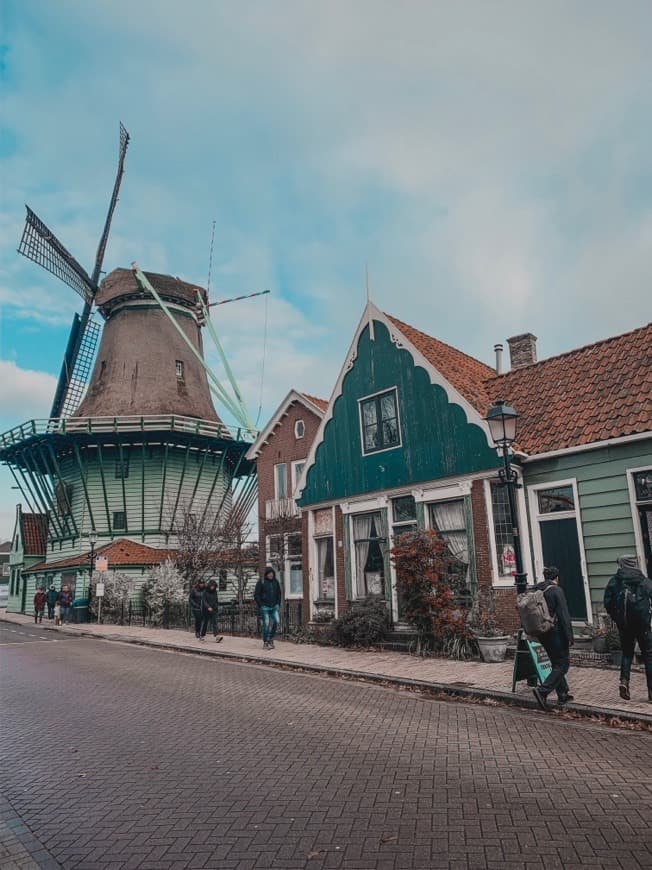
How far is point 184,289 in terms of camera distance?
143ft

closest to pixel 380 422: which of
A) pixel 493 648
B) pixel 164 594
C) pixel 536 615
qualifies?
pixel 493 648

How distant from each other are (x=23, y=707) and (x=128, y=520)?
2735cm

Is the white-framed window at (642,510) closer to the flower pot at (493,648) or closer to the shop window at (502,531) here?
the shop window at (502,531)

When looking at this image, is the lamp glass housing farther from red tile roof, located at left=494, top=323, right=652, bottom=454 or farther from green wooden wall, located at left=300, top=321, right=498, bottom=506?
green wooden wall, located at left=300, top=321, right=498, bottom=506

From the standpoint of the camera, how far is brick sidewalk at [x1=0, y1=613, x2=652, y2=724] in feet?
28.4

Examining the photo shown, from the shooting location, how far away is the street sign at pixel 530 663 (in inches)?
354

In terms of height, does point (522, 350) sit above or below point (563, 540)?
above

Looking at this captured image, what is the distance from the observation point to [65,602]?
29547mm

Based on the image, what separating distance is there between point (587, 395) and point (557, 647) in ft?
24.5

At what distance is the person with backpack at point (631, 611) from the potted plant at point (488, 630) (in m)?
4.02

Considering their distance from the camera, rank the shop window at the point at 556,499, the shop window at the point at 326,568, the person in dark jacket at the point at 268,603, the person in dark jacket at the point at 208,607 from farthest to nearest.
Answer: the person in dark jacket at the point at 208,607 → the shop window at the point at 326,568 → the person in dark jacket at the point at 268,603 → the shop window at the point at 556,499

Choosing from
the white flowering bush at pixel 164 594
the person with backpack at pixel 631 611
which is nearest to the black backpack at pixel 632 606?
the person with backpack at pixel 631 611

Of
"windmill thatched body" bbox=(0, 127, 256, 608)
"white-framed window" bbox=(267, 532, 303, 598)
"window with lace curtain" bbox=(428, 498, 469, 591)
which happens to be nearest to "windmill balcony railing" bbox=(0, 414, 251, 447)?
"windmill thatched body" bbox=(0, 127, 256, 608)

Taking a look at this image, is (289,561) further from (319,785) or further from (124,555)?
(319,785)
